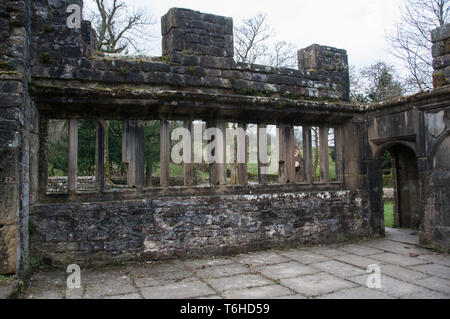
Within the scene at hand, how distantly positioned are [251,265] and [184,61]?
3.54 meters

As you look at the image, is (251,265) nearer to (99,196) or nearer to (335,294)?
(335,294)

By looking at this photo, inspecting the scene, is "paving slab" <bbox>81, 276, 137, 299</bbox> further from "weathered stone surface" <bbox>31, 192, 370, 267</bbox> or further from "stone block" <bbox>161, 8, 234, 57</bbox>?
"stone block" <bbox>161, 8, 234, 57</bbox>

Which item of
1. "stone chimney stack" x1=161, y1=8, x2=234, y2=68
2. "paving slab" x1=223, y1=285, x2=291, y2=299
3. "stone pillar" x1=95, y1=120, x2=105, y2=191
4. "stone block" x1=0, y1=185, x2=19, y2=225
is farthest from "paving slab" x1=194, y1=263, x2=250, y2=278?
"stone chimney stack" x1=161, y1=8, x2=234, y2=68

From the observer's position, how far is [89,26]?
18.2 ft

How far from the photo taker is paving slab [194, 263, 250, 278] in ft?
15.5

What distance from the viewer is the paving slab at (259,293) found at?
383 centimetres

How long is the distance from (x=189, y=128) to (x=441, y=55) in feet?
15.5

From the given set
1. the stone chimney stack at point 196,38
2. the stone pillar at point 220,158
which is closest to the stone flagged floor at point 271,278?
the stone pillar at point 220,158

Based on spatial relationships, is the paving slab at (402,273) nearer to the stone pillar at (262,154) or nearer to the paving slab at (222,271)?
the paving slab at (222,271)

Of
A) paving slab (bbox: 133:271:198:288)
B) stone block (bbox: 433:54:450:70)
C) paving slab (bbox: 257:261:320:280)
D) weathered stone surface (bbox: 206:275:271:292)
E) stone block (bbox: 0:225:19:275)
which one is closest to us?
stone block (bbox: 0:225:19:275)

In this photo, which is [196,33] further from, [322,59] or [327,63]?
[327,63]

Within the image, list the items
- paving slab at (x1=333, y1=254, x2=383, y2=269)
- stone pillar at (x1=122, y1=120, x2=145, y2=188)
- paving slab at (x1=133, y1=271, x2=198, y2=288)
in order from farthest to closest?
stone pillar at (x1=122, y1=120, x2=145, y2=188) < paving slab at (x1=333, y1=254, x2=383, y2=269) < paving slab at (x1=133, y1=271, x2=198, y2=288)

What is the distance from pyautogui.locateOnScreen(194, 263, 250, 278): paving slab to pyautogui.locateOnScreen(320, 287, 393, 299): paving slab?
1.40 metres
